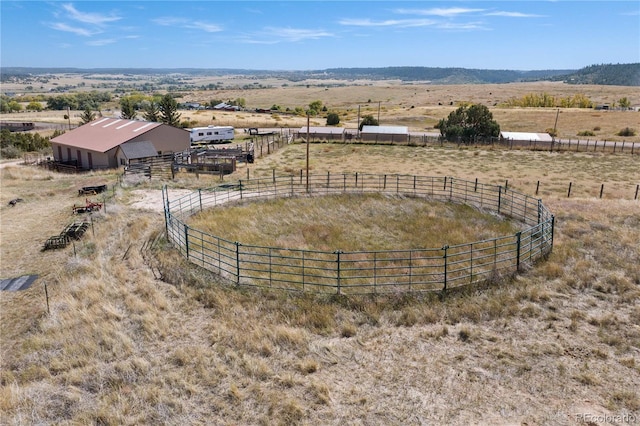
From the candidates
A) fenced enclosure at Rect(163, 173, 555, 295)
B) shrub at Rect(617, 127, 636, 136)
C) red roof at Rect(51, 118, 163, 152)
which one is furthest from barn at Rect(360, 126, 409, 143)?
fenced enclosure at Rect(163, 173, 555, 295)

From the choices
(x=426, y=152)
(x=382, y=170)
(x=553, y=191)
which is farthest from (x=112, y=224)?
(x=426, y=152)

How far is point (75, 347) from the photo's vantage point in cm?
1115

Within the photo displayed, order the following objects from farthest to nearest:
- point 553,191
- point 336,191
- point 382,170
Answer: point 382,170 < point 553,191 < point 336,191

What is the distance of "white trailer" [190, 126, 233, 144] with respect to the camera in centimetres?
5578

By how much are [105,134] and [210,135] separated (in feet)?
49.7

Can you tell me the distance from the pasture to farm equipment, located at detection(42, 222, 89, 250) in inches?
34.8

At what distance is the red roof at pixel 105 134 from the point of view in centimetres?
4044

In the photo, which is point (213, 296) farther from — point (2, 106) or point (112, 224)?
point (2, 106)

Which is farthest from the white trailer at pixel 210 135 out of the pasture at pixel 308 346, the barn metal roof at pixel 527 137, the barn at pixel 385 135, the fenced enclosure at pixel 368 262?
the pasture at pixel 308 346

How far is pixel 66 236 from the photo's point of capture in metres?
20.0

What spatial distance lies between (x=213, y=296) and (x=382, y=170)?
27.2 m

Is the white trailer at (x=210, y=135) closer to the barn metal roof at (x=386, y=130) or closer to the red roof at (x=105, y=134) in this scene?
the red roof at (x=105, y=134)

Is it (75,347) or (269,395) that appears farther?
(75,347)

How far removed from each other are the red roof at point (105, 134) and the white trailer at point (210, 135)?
9.79 m
